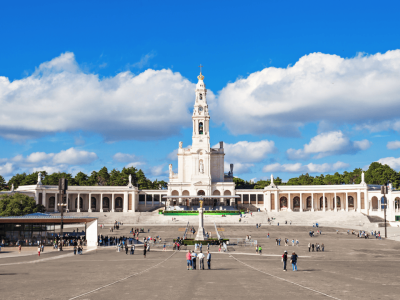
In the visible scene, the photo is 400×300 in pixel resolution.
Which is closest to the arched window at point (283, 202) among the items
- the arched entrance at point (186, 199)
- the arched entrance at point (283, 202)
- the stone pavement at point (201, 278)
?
the arched entrance at point (283, 202)

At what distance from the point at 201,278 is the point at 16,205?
64.1m

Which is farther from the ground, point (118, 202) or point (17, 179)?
point (17, 179)

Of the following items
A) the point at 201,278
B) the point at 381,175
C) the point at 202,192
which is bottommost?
the point at 201,278

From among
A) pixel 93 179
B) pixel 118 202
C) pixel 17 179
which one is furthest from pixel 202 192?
pixel 17 179

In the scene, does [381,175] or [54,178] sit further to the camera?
[54,178]

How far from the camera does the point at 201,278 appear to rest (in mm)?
27406

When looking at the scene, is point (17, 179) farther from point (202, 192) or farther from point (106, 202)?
point (202, 192)

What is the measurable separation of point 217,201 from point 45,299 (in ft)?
317

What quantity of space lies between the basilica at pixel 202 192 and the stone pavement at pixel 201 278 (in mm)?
66624

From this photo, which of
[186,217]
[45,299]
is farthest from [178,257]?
[186,217]

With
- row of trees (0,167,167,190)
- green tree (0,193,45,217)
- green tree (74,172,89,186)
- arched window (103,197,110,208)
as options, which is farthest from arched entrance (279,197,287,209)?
green tree (0,193,45,217)

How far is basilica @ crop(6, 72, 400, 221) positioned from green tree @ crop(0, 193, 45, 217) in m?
23.3

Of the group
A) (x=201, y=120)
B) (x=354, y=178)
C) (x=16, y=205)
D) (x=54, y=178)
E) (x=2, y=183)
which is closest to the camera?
(x=16, y=205)

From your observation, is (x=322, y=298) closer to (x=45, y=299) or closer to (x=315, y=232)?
(x=45, y=299)
